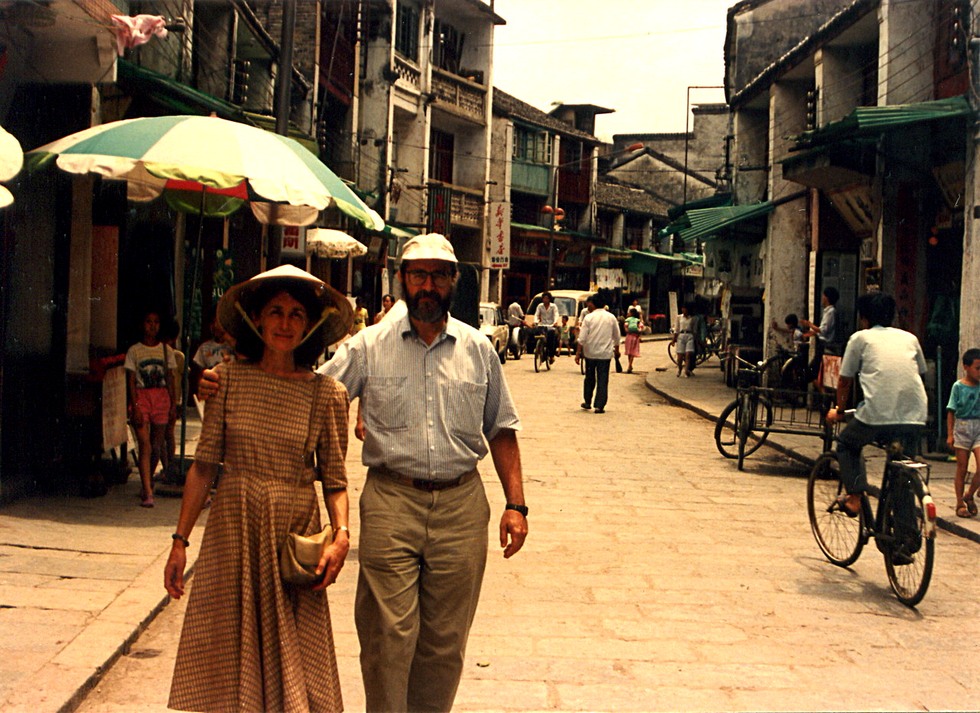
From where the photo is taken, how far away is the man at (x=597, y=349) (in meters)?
18.5

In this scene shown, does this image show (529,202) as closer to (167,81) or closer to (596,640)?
(167,81)

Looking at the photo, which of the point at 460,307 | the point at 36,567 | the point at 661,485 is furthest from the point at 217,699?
the point at 460,307

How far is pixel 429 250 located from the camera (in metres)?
4.22

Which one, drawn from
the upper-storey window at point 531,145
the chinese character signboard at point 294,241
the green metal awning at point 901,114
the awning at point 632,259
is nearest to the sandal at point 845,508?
the green metal awning at point 901,114

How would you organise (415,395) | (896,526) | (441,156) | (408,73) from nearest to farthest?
(415,395), (896,526), (408,73), (441,156)

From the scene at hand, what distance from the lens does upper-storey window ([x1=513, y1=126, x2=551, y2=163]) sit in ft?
A: 160

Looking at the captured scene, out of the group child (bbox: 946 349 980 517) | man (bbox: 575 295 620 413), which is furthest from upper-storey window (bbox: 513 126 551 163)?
child (bbox: 946 349 980 517)

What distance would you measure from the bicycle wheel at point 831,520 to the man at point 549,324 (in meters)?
21.3

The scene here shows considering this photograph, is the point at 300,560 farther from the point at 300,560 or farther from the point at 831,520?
the point at 831,520

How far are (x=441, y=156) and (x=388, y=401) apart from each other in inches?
1559

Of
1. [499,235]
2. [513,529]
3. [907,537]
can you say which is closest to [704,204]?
[499,235]

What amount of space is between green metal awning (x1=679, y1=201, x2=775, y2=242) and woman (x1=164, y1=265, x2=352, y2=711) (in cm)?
2125

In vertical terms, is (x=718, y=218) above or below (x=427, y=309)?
above

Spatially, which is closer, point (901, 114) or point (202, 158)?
point (202, 158)
